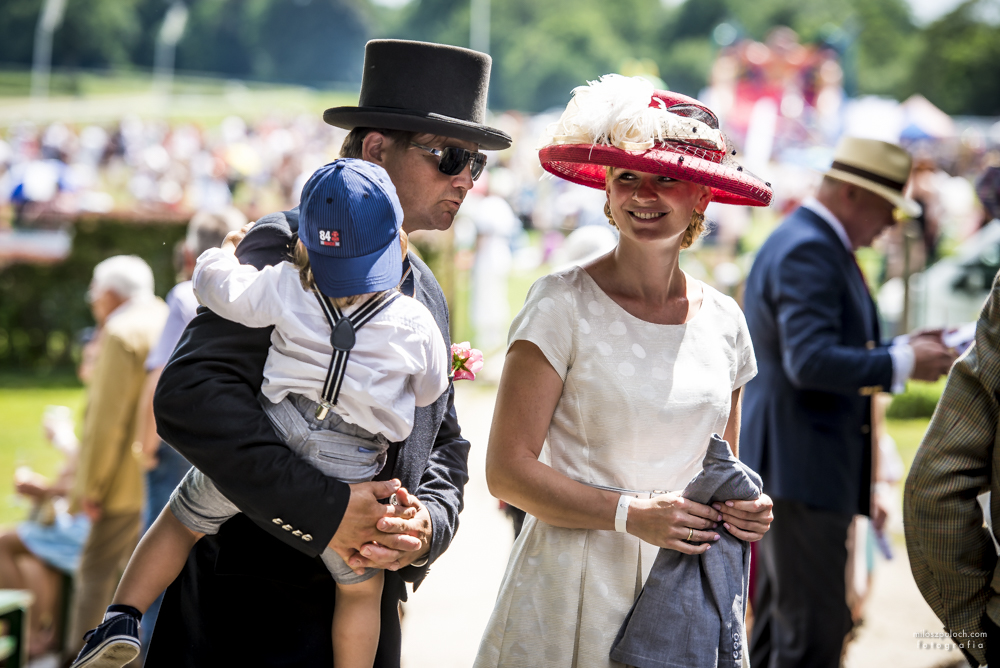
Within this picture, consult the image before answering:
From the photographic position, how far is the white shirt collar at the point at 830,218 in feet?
13.2

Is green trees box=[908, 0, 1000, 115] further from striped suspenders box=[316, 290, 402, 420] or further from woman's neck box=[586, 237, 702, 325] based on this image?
striped suspenders box=[316, 290, 402, 420]

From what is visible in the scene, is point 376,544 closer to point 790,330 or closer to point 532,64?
point 790,330

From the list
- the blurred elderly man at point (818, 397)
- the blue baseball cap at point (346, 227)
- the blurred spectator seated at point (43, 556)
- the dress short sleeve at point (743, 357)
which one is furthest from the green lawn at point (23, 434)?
the dress short sleeve at point (743, 357)

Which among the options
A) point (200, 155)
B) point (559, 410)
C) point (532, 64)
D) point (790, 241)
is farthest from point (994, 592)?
point (532, 64)

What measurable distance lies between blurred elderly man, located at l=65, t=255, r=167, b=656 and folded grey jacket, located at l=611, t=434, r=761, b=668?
367 cm

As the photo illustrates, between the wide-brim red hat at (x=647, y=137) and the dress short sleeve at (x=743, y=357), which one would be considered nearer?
the wide-brim red hat at (x=647, y=137)

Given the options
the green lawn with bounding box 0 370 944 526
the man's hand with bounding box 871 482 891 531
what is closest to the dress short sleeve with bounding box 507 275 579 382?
the man's hand with bounding box 871 482 891 531

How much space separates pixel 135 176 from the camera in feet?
120

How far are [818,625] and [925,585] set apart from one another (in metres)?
1.65

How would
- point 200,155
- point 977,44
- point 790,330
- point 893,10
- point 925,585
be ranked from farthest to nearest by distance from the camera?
point 893,10 < point 977,44 < point 200,155 < point 790,330 < point 925,585

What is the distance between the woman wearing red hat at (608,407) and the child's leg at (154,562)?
30.5 inches

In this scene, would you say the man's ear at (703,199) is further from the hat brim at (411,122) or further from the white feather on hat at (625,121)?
the hat brim at (411,122)

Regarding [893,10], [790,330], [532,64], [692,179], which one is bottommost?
[790,330]

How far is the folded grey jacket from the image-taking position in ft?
6.79
